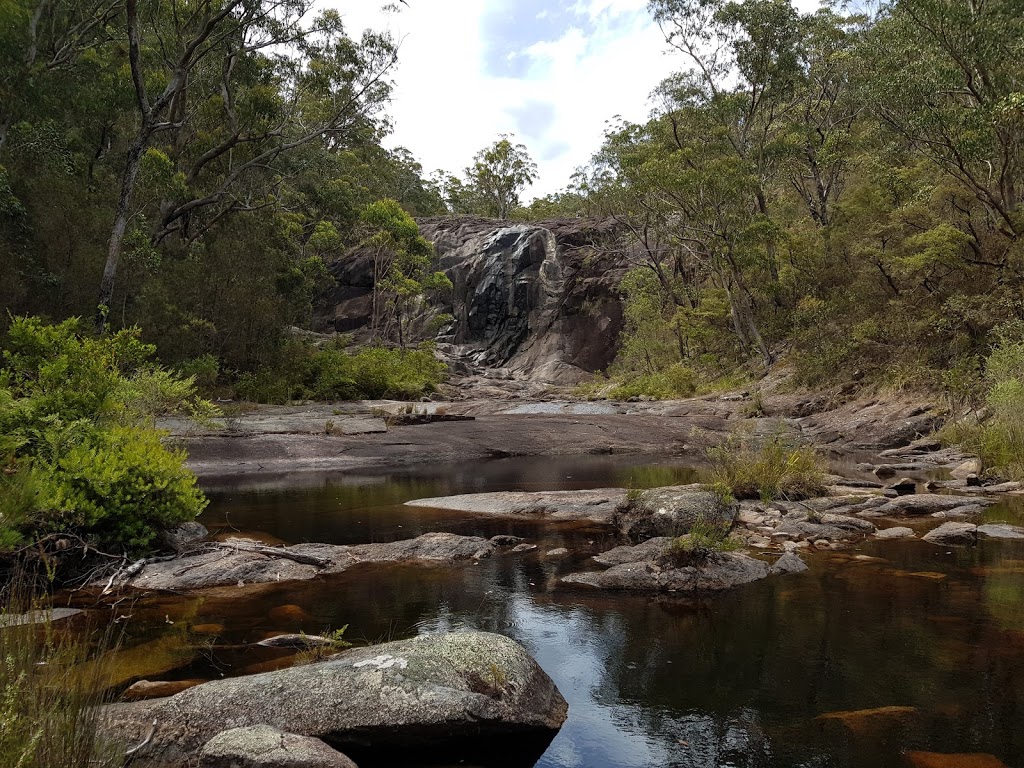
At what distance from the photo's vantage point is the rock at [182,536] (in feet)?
28.1

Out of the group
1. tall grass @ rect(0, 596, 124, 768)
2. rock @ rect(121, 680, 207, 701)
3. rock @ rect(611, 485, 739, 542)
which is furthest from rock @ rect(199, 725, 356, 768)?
rock @ rect(611, 485, 739, 542)

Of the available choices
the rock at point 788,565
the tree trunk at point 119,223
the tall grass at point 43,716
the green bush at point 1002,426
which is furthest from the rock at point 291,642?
the tree trunk at point 119,223

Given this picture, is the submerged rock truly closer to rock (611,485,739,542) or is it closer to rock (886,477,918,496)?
rock (611,485,739,542)

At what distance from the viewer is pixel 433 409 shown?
27297 mm

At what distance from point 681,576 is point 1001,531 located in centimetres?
488

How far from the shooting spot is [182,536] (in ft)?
30.3

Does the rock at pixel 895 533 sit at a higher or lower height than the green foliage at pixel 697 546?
lower

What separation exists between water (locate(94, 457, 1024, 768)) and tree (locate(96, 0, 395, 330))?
19922mm

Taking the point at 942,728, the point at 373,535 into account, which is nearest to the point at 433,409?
the point at 373,535

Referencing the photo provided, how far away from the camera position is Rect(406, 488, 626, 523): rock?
11.6 m

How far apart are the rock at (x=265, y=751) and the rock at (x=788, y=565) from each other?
18.6ft

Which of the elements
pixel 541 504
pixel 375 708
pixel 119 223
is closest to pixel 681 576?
pixel 375 708

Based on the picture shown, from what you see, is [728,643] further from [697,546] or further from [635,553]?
[635,553]

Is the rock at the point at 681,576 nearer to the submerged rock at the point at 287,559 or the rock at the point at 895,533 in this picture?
the submerged rock at the point at 287,559
